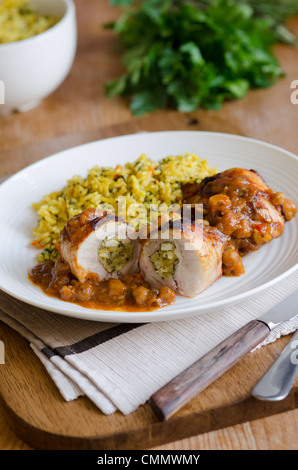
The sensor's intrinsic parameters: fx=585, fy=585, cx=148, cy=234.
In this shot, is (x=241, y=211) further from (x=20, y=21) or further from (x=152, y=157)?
(x=20, y=21)

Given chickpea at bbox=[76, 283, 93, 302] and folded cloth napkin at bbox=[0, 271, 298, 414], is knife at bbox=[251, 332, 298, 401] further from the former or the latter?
chickpea at bbox=[76, 283, 93, 302]

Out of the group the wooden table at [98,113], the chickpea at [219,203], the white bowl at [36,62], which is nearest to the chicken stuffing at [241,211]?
the chickpea at [219,203]

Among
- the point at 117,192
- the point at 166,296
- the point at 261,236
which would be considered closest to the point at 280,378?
the point at 166,296

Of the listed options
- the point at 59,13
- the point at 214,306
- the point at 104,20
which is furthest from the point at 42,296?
the point at 104,20

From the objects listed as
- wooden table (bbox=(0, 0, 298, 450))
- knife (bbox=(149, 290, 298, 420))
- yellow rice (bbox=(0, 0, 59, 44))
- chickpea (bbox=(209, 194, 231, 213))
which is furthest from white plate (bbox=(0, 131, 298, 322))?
yellow rice (bbox=(0, 0, 59, 44))

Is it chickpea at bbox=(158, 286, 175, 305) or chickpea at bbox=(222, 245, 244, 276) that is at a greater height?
chickpea at bbox=(158, 286, 175, 305)

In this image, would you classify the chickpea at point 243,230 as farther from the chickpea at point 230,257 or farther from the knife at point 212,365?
the knife at point 212,365
